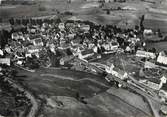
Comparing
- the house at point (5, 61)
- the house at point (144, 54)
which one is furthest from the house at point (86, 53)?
the house at point (5, 61)

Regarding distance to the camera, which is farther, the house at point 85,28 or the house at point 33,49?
the house at point 85,28

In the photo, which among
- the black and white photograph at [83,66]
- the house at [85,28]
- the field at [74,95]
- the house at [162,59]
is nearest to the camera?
the field at [74,95]

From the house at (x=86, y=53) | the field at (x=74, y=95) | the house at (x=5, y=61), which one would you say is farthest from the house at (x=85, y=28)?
the house at (x=5, y=61)

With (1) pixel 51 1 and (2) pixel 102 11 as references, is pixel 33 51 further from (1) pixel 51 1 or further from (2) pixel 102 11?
(1) pixel 51 1

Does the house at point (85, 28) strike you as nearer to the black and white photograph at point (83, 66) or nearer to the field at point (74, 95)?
the black and white photograph at point (83, 66)

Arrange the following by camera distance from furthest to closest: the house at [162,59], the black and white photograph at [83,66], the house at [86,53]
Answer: the house at [86,53], the house at [162,59], the black and white photograph at [83,66]

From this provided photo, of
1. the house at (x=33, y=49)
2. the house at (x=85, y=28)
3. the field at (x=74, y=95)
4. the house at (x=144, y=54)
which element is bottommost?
the field at (x=74, y=95)

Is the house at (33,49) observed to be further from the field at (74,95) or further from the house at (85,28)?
the house at (85,28)

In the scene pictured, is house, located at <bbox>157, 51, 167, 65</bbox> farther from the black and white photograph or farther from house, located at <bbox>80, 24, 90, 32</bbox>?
house, located at <bbox>80, 24, 90, 32</bbox>

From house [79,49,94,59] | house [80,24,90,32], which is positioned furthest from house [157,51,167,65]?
house [80,24,90,32]

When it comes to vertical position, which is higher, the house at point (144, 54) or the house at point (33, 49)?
the house at point (33, 49)
